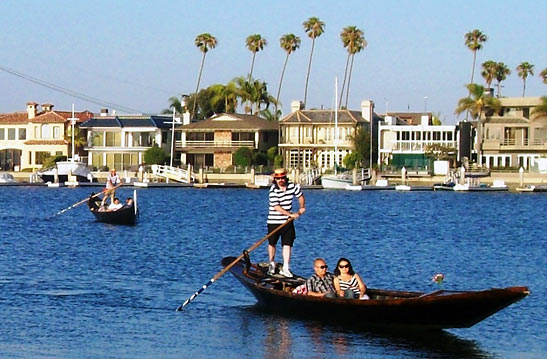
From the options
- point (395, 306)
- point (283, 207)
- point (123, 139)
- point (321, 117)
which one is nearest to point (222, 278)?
point (283, 207)

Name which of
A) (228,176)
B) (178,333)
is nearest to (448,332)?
(178,333)

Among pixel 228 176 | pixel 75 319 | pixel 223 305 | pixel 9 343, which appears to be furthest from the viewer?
pixel 228 176

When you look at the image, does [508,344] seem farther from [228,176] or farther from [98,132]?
[98,132]

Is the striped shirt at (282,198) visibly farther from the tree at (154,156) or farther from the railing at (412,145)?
the tree at (154,156)

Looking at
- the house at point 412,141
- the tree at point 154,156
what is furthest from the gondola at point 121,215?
the house at point 412,141

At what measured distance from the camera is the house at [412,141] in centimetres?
10650

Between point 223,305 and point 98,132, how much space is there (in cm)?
9066

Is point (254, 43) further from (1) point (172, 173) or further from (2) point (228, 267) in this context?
(2) point (228, 267)

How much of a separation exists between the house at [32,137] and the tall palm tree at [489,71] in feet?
141

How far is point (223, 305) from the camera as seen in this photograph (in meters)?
24.3

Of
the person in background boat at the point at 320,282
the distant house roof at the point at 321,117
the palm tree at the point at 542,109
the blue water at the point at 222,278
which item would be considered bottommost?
the blue water at the point at 222,278

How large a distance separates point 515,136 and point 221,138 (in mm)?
27083

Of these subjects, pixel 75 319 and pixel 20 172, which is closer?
pixel 75 319

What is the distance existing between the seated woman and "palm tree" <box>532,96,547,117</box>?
84968mm
